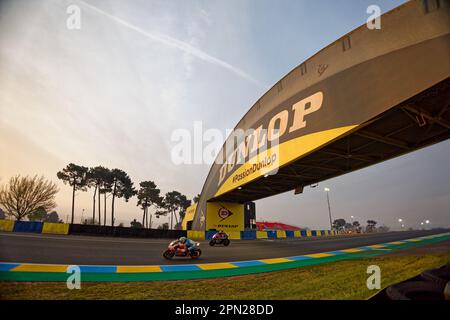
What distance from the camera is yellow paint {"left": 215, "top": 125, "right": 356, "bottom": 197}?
972 centimetres

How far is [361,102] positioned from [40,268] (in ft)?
40.8

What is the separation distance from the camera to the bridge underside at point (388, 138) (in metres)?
7.89

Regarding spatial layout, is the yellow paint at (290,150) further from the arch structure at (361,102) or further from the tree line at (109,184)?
the tree line at (109,184)

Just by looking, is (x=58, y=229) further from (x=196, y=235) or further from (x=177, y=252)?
(x=177, y=252)

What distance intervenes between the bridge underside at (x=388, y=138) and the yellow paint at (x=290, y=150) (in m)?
0.51

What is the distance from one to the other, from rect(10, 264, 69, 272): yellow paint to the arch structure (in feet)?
36.4

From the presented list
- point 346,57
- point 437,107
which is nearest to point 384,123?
point 437,107

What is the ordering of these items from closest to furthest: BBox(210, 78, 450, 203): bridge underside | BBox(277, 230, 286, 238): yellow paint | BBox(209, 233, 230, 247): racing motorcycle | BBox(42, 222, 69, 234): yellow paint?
BBox(210, 78, 450, 203): bridge underside, BBox(209, 233, 230, 247): racing motorcycle, BBox(42, 222, 69, 234): yellow paint, BBox(277, 230, 286, 238): yellow paint

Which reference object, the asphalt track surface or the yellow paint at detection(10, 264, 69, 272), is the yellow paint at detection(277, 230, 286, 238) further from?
the yellow paint at detection(10, 264, 69, 272)

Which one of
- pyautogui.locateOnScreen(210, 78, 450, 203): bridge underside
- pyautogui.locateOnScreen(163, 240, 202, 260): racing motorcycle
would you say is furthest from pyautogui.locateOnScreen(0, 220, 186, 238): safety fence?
pyautogui.locateOnScreen(210, 78, 450, 203): bridge underside

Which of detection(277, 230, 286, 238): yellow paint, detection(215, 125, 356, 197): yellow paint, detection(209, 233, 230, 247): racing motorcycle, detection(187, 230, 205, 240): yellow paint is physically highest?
detection(215, 125, 356, 197): yellow paint

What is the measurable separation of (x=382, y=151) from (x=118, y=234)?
23460mm

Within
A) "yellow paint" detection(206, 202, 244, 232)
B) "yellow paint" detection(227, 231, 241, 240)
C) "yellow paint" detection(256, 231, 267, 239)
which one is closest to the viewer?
"yellow paint" detection(206, 202, 244, 232)

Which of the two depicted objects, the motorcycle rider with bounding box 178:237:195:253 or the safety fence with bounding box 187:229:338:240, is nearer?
the motorcycle rider with bounding box 178:237:195:253
